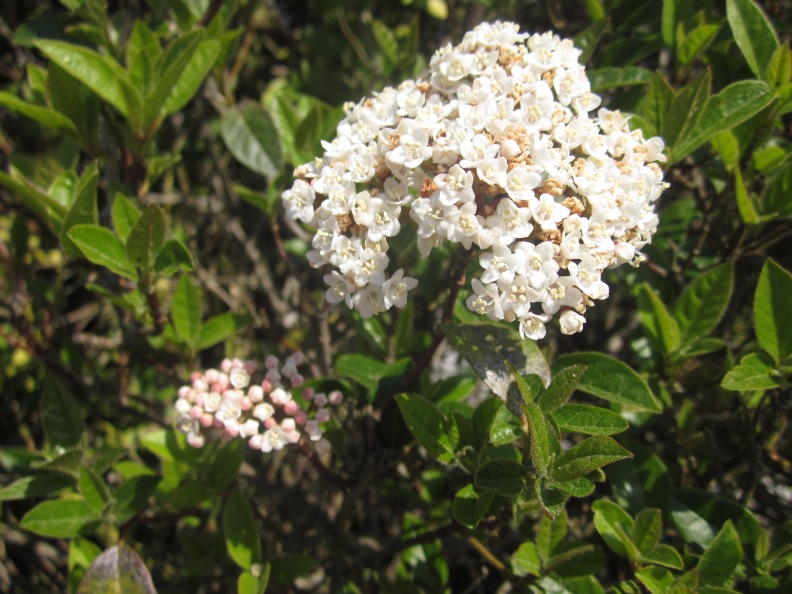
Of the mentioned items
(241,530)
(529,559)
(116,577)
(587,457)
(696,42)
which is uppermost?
(696,42)

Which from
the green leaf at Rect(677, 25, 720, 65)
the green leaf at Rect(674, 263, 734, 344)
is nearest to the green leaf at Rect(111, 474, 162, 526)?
the green leaf at Rect(674, 263, 734, 344)

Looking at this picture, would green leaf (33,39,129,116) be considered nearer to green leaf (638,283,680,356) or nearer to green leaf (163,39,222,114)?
green leaf (163,39,222,114)

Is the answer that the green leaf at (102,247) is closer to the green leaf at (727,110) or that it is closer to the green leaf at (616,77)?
the green leaf at (616,77)

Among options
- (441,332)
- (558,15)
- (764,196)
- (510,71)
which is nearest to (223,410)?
(441,332)

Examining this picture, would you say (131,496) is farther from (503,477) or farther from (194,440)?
(503,477)

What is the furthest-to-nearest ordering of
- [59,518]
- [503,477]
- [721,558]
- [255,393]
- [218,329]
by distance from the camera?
[218,329]
[59,518]
[255,393]
[721,558]
[503,477]

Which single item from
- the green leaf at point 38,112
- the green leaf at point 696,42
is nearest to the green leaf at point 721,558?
the green leaf at point 696,42

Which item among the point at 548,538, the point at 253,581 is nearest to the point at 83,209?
the point at 253,581
